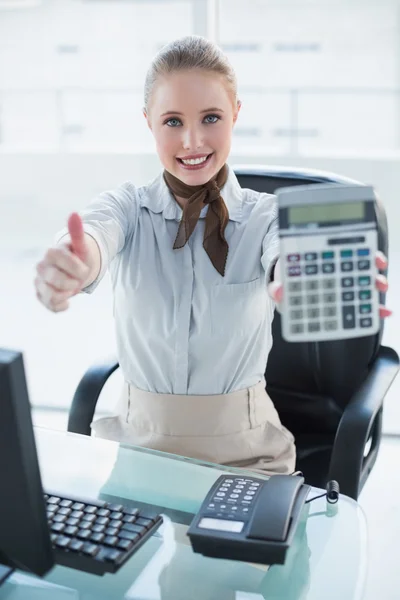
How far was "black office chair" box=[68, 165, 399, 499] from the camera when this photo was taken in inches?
55.4

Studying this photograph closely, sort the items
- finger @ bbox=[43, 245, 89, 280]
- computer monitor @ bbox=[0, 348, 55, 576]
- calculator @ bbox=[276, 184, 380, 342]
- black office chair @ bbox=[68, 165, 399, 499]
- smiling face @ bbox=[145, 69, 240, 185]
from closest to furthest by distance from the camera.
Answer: computer monitor @ bbox=[0, 348, 55, 576], calculator @ bbox=[276, 184, 380, 342], finger @ bbox=[43, 245, 89, 280], smiling face @ bbox=[145, 69, 240, 185], black office chair @ bbox=[68, 165, 399, 499]

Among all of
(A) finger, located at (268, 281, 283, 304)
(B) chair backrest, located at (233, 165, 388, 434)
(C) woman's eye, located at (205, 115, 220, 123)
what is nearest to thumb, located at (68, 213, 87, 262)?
(A) finger, located at (268, 281, 283, 304)

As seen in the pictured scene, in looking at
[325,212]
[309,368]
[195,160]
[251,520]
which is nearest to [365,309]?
[325,212]

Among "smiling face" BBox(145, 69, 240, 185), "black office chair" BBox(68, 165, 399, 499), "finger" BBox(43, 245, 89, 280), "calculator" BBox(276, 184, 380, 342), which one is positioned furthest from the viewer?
"black office chair" BBox(68, 165, 399, 499)

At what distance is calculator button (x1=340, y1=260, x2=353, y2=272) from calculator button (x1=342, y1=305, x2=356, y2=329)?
1.7 inches

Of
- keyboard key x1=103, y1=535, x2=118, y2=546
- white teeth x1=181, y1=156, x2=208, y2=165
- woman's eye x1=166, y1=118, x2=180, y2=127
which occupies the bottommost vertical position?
keyboard key x1=103, y1=535, x2=118, y2=546

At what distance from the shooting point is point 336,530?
Result: 101 cm

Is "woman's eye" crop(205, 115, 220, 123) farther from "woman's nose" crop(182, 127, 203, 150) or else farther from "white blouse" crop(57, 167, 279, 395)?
"white blouse" crop(57, 167, 279, 395)

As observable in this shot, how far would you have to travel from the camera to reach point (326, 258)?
869 millimetres

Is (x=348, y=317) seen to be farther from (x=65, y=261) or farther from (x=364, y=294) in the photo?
(x=65, y=261)

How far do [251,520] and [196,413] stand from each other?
16.2 inches

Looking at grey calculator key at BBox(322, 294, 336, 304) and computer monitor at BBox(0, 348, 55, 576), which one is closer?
computer monitor at BBox(0, 348, 55, 576)

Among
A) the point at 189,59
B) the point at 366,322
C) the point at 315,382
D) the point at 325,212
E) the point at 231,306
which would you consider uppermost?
the point at 189,59

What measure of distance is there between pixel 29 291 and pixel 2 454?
2.88 metres
